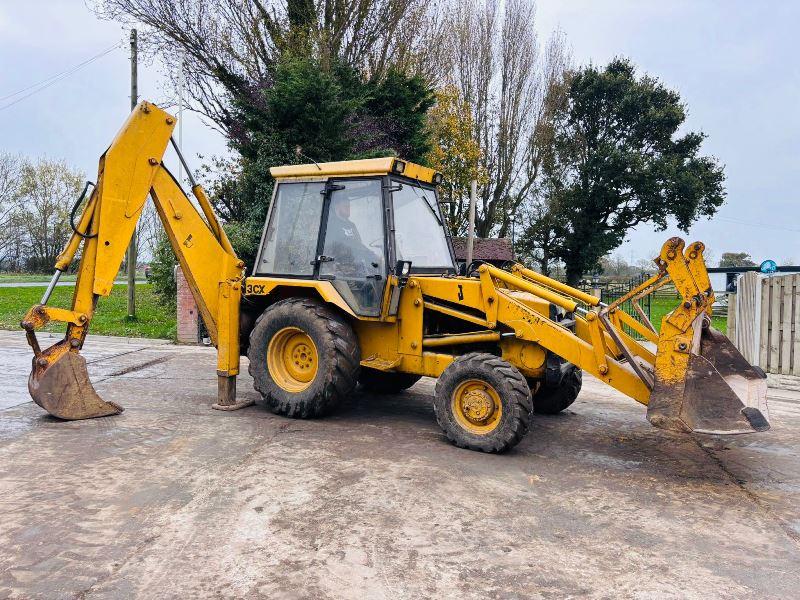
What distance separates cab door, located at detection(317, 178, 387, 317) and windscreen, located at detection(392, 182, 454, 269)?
0.20 m

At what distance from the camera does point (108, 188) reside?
5.91 m

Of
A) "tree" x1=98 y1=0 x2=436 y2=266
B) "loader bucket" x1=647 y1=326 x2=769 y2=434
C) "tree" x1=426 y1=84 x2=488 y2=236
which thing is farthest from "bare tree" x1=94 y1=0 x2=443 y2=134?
"loader bucket" x1=647 y1=326 x2=769 y2=434

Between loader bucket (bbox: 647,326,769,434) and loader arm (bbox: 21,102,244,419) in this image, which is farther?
loader arm (bbox: 21,102,244,419)

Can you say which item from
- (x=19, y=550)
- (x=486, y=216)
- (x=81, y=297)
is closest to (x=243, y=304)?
(x=81, y=297)

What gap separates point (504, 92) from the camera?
87.1ft

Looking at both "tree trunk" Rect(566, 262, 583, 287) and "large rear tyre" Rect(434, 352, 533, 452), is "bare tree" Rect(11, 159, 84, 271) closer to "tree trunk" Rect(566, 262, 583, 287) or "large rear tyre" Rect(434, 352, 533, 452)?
"tree trunk" Rect(566, 262, 583, 287)

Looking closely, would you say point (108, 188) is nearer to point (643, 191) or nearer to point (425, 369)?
point (425, 369)

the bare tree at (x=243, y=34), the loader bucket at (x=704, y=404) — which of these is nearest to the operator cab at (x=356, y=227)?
the loader bucket at (x=704, y=404)

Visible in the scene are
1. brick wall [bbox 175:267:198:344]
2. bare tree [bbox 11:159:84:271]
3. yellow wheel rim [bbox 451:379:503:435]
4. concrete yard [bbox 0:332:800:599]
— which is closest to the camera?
concrete yard [bbox 0:332:800:599]

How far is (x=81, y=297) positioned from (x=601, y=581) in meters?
5.01

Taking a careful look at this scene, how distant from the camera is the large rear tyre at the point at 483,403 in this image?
4.99 meters

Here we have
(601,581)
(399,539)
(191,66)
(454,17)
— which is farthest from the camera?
(454,17)

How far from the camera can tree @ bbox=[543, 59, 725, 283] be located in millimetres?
27453

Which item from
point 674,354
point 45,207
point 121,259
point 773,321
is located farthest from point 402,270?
point 45,207
